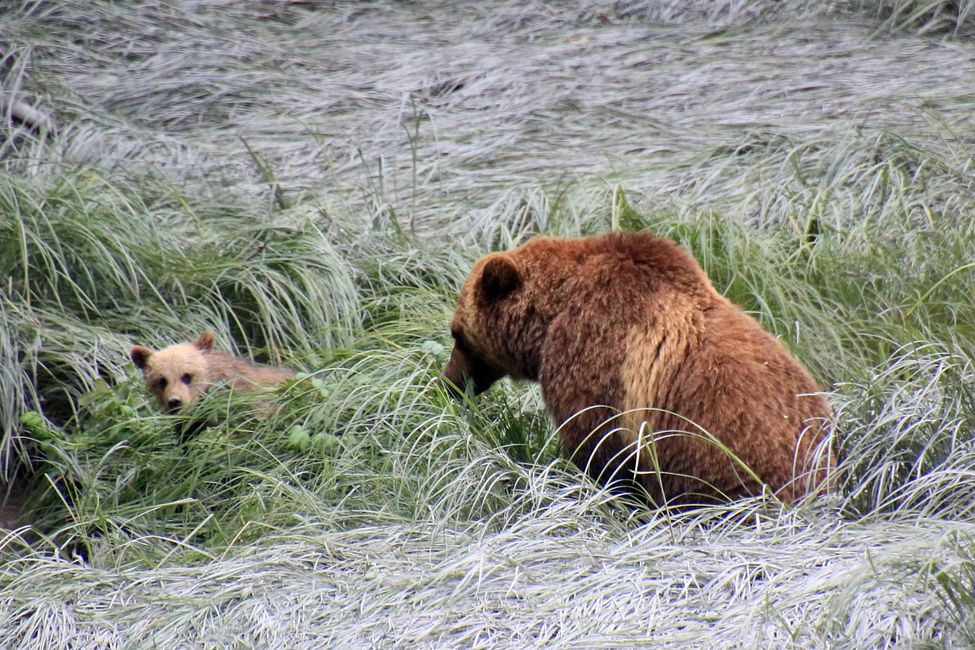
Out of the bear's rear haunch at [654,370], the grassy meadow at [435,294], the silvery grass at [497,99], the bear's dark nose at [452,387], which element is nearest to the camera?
the grassy meadow at [435,294]

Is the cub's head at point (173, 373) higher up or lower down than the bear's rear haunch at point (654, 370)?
Answer: lower down

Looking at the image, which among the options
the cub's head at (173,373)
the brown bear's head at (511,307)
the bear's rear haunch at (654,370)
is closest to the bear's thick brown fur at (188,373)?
the cub's head at (173,373)

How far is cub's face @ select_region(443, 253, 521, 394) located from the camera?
469cm

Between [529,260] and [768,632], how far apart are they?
196cm

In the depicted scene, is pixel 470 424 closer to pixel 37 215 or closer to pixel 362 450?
pixel 362 450

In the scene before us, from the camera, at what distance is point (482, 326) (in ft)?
15.8

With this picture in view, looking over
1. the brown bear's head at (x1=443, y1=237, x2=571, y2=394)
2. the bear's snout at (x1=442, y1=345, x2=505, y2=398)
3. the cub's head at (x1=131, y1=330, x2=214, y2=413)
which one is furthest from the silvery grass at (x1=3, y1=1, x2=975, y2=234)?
the brown bear's head at (x1=443, y1=237, x2=571, y2=394)

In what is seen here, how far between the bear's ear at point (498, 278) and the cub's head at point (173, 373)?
145cm

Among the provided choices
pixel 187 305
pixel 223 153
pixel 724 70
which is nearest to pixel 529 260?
pixel 187 305

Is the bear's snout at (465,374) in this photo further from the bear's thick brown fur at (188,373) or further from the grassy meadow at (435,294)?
the bear's thick brown fur at (188,373)

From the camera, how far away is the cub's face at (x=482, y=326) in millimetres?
4691

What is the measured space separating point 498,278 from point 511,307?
12 centimetres

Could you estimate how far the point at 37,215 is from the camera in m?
6.18

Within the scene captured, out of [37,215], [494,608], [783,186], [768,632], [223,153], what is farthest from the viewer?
[223,153]
